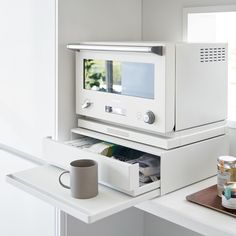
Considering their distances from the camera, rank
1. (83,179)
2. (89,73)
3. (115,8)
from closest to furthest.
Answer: (83,179)
(89,73)
(115,8)

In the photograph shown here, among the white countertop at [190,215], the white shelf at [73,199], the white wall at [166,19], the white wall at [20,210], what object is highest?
the white wall at [166,19]

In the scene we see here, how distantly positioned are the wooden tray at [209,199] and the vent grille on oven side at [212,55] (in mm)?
458

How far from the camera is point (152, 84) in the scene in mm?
1488

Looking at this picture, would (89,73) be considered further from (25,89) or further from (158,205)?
(158,205)

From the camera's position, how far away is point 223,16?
6.42 ft

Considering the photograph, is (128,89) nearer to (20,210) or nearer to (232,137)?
(232,137)

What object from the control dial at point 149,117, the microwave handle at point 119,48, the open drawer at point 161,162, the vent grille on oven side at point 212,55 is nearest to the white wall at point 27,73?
the microwave handle at point 119,48

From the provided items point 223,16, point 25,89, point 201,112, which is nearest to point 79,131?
point 25,89

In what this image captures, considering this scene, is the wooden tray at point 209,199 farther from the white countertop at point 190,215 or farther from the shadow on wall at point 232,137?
the shadow on wall at point 232,137

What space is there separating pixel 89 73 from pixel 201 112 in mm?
466

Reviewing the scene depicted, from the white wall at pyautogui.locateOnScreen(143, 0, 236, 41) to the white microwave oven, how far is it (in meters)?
0.29

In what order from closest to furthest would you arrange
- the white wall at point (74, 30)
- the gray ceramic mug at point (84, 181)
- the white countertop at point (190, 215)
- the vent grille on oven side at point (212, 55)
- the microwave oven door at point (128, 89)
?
the white countertop at point (190, 215), the gray ceramic mug at point (84, 181), the microwave oven door at point (128, 89), the vent grille on oven side at point (212, 55), the white wall at point (74, 30)

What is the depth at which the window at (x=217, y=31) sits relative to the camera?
1.87 meters

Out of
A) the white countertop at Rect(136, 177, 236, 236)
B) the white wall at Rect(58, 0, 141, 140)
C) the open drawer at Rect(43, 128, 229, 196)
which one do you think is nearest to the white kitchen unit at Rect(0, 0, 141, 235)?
the white wall at Rect(58, 0, 141, 140)
